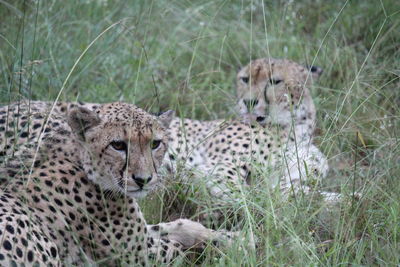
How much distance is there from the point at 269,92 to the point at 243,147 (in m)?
0.42

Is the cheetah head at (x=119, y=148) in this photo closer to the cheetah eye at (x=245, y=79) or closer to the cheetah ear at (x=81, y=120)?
the cheetah ear at (x=81, y=120)

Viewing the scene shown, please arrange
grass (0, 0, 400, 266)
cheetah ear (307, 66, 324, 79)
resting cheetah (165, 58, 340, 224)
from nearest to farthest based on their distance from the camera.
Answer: grass (0, 0, 400, 266) → resting cheetah (165, 58, 340, 224) → cheetah ear (307, 66, 324, 79)

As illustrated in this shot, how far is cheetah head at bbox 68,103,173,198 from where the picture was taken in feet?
11.9

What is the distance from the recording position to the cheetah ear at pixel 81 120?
3.71 meters

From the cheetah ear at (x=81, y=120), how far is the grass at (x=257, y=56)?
193 mm

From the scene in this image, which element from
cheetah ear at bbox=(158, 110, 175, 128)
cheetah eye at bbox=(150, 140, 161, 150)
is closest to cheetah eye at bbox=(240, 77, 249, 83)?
cheetah ear at bbox=(158, 110, 175, 128)

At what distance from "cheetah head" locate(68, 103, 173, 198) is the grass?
27cm

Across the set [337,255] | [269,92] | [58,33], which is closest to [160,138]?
[337,255]

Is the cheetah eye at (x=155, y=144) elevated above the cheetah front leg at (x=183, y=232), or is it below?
above

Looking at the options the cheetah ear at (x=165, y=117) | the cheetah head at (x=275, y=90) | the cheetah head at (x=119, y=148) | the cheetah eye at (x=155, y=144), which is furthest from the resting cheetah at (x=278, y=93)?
the cheetah head at (x=119, y=148)

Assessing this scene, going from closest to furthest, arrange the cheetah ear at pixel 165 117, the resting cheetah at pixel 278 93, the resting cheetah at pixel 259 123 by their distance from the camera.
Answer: the cheetah ear at pixel 165 117 → the resting cheetah at pixel 259 123 → the resting cheetah at pixel 278 93

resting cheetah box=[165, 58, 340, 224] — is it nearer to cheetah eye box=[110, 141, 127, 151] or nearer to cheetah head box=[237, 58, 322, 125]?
cheetah head box=[237, 58, 322, 125]

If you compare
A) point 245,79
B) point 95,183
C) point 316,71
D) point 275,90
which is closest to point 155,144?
point 95,183

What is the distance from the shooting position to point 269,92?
17.3 feet
